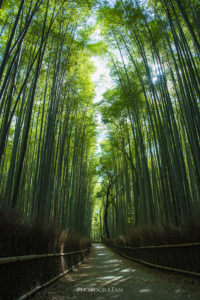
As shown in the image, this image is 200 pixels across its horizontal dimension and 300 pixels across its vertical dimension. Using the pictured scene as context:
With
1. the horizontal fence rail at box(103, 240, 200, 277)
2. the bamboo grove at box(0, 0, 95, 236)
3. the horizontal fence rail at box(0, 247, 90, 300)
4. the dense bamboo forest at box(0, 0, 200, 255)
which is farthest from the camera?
the dense bamboo forest at box(0, 0, 200, 255)

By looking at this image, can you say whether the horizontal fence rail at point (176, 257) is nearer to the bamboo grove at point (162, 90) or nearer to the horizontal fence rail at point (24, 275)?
the bamboo grove at point (162, 90)

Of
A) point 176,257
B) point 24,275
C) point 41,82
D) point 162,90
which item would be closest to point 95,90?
point 41,82

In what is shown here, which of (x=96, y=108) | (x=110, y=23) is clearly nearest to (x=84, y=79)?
(x=110, y=23)

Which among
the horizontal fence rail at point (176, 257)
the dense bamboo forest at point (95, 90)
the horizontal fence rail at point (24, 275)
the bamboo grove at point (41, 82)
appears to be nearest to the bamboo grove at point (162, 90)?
the dense bamboo forest at point (95, 90)

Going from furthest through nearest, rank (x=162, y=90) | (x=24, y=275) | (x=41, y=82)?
1. (x=41, y=82)
2. (x=162, y=90)
3. (x=24, y=275)

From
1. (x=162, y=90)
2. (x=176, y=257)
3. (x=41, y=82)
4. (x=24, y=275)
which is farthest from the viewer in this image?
(x=41, y=82)

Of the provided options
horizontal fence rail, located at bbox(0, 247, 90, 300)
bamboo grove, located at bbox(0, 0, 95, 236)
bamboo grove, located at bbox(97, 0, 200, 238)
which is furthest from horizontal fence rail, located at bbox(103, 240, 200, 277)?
bamboo grove, located at bbox(0, 0, 95, 236)

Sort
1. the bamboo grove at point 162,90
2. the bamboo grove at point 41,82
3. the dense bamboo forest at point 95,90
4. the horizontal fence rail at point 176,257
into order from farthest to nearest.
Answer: the bamboo grove at point 162,90, the dense bamboo forest at point 95,90, the bamboo grove at point 41,82, the horizontal fence rail at point 176,257

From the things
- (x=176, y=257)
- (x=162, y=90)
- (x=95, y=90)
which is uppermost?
(x=95, y=90)

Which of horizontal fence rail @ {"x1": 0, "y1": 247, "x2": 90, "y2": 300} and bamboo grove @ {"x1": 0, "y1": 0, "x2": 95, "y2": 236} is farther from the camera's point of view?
bamboo grove @ {"x1": 0, "y1": 0, "x2": 95, "y2": 236}

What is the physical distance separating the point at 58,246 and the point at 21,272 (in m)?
1.69

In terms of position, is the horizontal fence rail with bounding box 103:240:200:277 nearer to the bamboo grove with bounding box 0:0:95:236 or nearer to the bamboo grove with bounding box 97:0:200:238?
the bamboo grove with bounding box 97:0:200:238

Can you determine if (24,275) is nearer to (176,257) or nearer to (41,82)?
(176,257)

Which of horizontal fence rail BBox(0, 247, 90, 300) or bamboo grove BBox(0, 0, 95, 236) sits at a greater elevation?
bamboo grove BBox(0, 0, 95, 236)
